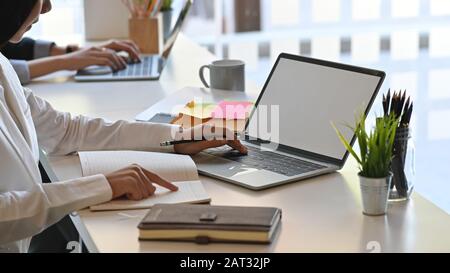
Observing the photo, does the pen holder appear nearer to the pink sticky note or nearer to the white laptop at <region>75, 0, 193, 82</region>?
the white laptop at <region>75, 0, 193, 82</region>

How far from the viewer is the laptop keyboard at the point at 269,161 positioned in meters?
1.61

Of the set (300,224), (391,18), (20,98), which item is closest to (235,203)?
(300,224)

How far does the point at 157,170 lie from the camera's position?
62.2 inches

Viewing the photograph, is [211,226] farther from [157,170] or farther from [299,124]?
[299,124]

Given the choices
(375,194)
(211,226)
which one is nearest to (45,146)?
(211,226)

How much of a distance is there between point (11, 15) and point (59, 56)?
107cm

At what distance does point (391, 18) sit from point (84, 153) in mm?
5482

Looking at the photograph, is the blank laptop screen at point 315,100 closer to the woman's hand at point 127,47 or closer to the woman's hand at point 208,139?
the woman's hand at point 208,139

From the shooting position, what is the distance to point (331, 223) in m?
1.35

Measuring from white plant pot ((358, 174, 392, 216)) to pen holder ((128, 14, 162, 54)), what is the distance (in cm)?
165

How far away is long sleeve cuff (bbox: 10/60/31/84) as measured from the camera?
2.50 metres

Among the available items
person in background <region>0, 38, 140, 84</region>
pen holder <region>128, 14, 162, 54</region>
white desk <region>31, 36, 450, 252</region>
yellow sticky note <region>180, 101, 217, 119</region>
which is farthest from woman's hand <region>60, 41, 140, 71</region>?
white desk <region>31, 36, 450, 252</region>

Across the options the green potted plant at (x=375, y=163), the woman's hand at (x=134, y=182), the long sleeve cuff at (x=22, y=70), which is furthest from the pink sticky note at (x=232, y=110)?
the long sleeve cuff at (x=22, y=70)

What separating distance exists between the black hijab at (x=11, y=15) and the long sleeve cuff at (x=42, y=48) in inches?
50.4
